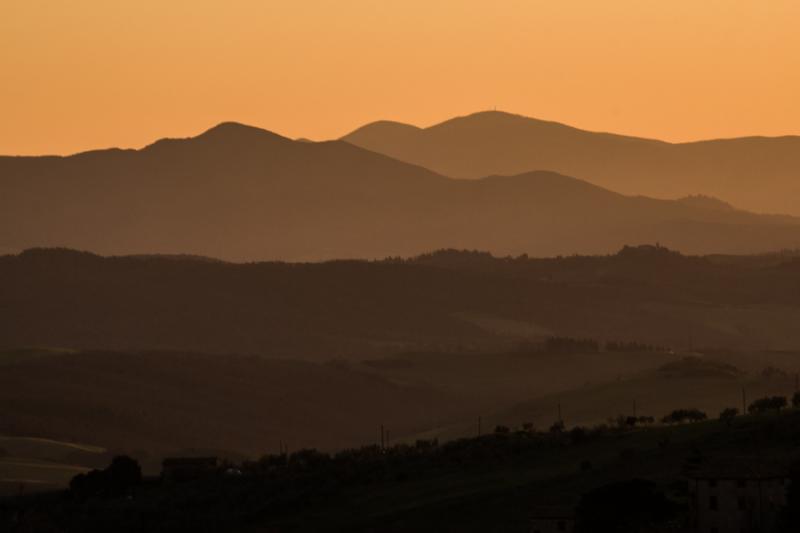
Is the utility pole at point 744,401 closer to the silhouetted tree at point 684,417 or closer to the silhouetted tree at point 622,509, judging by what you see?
the silhouetted tree at point 684,417

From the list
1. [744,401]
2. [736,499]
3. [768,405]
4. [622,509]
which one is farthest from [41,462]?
[736,499]

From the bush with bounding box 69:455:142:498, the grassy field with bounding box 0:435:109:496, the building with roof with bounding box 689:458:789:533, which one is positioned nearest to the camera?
the building with roof with bounding box 689:458:789:533

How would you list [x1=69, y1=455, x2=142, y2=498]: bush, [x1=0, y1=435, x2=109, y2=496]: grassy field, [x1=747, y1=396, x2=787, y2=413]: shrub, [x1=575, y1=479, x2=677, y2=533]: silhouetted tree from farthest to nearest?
[x1=0, y1=435, x2=109, y2=496]: grassy field
[x1=69, y1=455, x2=142, y2=498]: bush
[x1=747, y1=396, x2=787, y2=413]: shrub
[x1=575, y1=479, x2=677, y2=533]: silhouetted tree

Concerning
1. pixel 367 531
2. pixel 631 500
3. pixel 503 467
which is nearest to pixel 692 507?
pixel 631 500

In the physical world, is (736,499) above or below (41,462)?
below

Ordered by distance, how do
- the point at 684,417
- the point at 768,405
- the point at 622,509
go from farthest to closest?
the point at 684,417
the point at 768,405
the point at 622,509

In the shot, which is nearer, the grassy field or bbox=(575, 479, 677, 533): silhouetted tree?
bbox=(575, 479, 677, 533): silhouetted tree

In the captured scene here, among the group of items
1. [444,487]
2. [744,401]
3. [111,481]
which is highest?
[744,401]

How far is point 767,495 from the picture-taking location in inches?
3127

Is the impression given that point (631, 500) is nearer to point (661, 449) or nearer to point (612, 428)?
point (661, 449)

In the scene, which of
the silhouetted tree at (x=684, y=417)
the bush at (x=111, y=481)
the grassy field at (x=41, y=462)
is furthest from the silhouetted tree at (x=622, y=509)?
the grassy field at (x=41, y=462)

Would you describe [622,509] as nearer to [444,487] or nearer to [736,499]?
[736,499]

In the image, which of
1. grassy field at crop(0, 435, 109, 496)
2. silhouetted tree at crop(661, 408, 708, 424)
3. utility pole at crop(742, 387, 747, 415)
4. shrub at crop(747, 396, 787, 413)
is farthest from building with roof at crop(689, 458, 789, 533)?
utility pole at crop(742, 387, 747, 415)

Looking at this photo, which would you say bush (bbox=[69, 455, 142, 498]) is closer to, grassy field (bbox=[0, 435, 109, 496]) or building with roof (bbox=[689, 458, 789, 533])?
grassy field (bbox=[0, 435, 109, 496])
